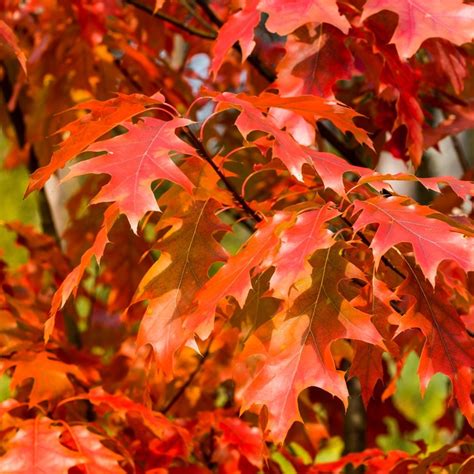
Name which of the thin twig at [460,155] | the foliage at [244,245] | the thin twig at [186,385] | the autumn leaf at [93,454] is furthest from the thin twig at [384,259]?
the thin twig at [460,155]

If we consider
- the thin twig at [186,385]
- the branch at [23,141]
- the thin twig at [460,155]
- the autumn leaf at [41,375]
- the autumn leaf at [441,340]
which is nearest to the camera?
the autumn leaf at [441,340]

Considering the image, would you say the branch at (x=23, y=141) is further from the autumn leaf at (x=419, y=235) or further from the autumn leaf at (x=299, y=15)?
the autumn leaf at (x=419, y=235)

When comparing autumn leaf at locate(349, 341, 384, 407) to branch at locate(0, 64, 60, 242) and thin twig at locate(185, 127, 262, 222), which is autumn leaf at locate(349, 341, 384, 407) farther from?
branch at locate(0, 64, 60, 242)

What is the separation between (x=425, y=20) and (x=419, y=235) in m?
0.30

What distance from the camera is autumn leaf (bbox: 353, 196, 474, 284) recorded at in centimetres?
86

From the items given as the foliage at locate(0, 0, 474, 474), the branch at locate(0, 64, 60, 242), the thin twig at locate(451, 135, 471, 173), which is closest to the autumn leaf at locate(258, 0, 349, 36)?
the foliage at locate(0, 0, 474, 474)

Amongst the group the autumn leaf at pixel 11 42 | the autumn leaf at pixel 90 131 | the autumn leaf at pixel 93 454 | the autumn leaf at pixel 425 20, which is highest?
the autumn leaf at pixel 425 20

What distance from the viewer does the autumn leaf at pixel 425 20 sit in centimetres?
104

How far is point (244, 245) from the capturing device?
0.96 m

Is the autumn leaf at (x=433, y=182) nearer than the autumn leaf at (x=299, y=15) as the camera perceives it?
Yes

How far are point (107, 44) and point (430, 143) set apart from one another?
0.64m

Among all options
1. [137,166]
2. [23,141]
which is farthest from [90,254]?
[23,141]

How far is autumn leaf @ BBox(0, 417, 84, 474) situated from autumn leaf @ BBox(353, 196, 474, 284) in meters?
0.44

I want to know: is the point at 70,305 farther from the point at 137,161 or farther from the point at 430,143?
the point at 137,161
